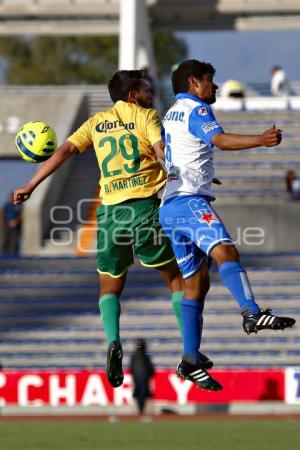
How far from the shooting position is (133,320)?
1878 cm

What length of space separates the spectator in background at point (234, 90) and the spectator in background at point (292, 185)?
562cm

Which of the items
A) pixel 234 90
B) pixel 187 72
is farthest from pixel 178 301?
pixel 234 90

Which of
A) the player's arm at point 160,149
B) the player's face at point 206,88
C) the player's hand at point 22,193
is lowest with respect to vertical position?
the player's hand at point 22,193

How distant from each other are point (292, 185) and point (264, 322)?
541 inches

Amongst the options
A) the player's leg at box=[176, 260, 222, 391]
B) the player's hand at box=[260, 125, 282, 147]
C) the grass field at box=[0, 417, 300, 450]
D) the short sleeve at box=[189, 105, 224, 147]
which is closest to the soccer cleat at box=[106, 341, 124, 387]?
the player's leg at box=[176, 260, 222, 391]

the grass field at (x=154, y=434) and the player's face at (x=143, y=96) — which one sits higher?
the player's face at (x=143, y=96)

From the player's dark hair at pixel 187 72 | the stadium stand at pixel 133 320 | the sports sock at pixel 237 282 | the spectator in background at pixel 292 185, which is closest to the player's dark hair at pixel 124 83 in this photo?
the player's dark hair at pixel 187 72

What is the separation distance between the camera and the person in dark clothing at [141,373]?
16422 mm

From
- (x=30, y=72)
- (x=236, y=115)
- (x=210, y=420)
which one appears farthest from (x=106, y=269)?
(x=30, y=72)

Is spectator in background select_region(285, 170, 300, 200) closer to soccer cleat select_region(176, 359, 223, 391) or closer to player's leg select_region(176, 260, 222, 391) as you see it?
player's leg select_region(176, 260, 222, 391)

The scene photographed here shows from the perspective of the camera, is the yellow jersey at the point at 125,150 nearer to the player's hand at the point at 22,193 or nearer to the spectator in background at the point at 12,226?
the player's hand at the point at 22,193

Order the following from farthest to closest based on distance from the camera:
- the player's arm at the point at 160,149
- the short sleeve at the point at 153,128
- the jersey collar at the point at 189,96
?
the short sleeve at the point at 153,128 < the player's arm at the point at 160,149 < the jersey collar at the point at 189,96

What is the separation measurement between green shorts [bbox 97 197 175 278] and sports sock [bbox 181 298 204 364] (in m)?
0.48

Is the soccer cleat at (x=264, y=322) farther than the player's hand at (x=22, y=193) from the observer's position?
No
